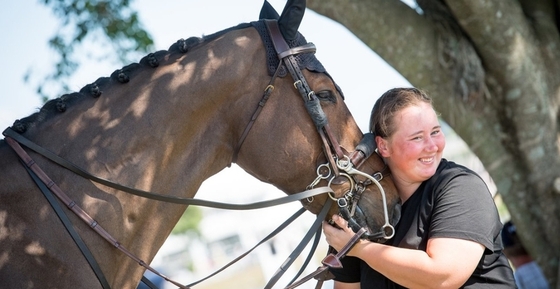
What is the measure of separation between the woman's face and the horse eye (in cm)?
34

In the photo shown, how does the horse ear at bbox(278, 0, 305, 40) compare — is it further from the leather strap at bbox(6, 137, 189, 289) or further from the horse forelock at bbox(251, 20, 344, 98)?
the leather strap at bbox(6, 137, 189, 289)

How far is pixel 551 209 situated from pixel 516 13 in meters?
1.66

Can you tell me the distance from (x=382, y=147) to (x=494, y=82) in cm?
272

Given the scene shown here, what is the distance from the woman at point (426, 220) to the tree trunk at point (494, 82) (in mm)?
2237

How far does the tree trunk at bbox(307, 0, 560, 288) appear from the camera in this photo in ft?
18.1

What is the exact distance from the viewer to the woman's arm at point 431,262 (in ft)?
9.50

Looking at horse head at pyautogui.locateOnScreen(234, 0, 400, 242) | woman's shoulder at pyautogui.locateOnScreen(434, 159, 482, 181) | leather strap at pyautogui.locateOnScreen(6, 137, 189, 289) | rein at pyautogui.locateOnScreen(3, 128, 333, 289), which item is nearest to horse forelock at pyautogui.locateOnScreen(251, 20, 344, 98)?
horse head at pyautogui.locateOnScreen(234, 0, 400, 242)

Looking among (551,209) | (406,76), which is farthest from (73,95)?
(551,209)

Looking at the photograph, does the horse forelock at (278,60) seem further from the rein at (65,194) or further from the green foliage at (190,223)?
the green foliage at (190,223)

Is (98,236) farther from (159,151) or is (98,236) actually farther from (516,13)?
(516,13)

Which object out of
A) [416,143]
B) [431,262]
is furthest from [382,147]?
[431,262]

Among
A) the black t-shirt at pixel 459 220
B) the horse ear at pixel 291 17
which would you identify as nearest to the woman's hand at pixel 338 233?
the black t-shirt at pixel 459 220

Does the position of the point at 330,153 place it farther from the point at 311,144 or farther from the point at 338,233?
the point at 338,233

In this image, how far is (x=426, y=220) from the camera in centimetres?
312
